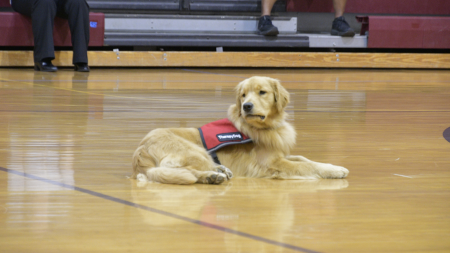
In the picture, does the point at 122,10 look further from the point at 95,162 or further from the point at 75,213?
the point at 75,213

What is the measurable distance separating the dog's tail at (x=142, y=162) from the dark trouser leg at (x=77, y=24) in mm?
3259

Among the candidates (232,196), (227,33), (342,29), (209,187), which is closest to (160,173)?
(209,187)

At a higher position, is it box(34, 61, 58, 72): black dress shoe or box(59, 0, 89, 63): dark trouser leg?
box(59, 0, 89, 63): dark trouser leg

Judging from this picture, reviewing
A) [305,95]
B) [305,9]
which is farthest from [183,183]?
[305,9]

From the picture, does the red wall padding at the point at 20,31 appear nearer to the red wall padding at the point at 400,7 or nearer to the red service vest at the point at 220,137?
the red wall padding at the point at 400,7

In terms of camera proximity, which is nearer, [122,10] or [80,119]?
[80,119]

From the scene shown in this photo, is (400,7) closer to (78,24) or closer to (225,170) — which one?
(78,24)

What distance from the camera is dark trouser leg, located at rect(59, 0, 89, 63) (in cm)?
485

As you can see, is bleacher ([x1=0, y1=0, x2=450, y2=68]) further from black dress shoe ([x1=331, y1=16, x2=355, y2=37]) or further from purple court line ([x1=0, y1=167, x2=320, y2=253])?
purple court line ([x1=0, y1=167, x2=320, y2=253])

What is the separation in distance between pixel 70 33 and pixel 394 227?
175 inches

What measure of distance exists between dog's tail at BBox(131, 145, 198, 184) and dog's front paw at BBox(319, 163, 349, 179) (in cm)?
44

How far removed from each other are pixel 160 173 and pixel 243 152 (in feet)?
1.10

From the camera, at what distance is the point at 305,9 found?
6.63m

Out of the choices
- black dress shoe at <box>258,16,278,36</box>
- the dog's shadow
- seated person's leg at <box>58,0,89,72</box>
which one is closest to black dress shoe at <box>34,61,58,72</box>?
seated person's leg at <box>58,0,89,72</box>
